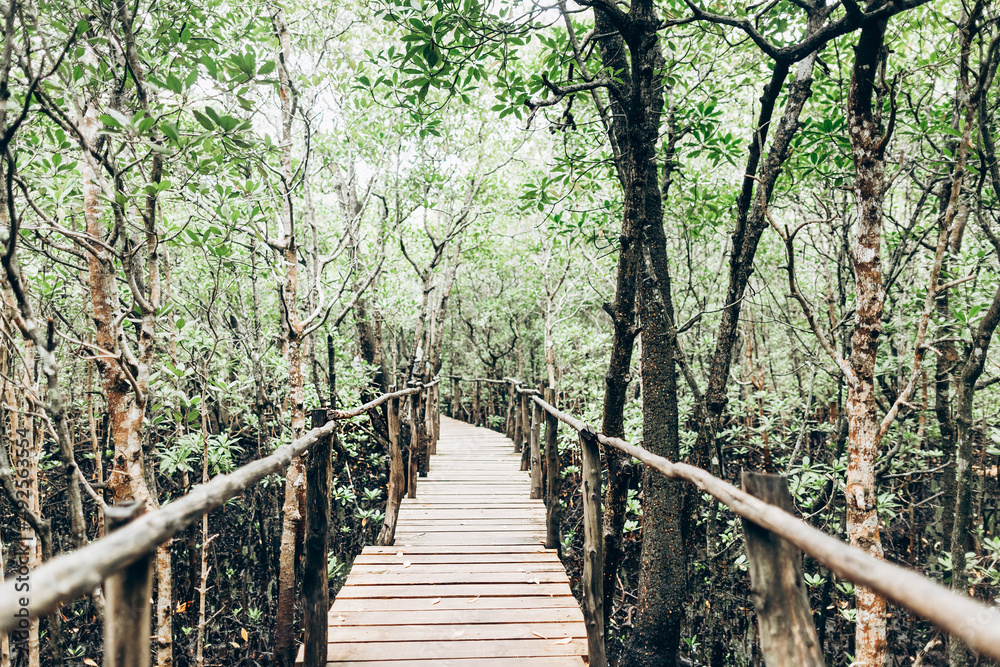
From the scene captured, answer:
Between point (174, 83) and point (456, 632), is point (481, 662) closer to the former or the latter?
point (456, 632)

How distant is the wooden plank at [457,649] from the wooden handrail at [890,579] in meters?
1.73

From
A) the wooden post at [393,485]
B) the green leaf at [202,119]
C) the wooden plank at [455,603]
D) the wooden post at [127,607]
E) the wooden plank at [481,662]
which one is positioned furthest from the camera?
the wooden post at [393,485]

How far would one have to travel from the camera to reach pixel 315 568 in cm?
231

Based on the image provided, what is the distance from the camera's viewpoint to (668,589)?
377cm

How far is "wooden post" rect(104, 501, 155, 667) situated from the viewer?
1031 mm

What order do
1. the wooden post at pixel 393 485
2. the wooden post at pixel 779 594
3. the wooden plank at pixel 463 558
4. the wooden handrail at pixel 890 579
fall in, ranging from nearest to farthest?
the wooden handrail at pixel 890 579, the wooden post at pixel 779 594, the wooden plank at pixel 463 558, the wooden post at pixel 393 485

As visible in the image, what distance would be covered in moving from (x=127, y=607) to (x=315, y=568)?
1.35 metres

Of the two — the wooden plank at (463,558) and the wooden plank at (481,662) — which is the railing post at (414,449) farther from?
the wooden plank at (481,662)

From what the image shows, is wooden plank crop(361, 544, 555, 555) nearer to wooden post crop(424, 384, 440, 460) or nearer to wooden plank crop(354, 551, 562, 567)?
wooden plank crop(354, 551, 562, 567)

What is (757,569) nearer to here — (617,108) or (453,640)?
(453,640)

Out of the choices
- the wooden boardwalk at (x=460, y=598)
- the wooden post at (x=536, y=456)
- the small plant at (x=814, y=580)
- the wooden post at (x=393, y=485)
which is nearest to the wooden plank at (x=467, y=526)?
the wooden boardwalk at (x=460, y=598)

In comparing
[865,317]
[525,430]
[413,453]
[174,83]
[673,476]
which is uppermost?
[174,83]

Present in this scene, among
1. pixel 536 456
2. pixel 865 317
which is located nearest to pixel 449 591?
pixel 536 456

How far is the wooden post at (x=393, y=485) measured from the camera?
4.20 m
